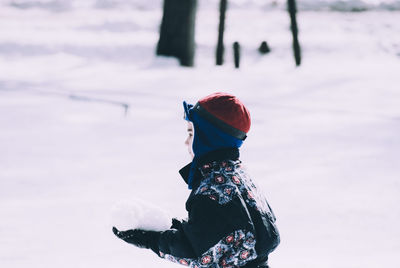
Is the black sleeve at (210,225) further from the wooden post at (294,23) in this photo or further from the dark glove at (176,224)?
the wooden post at (294,23)

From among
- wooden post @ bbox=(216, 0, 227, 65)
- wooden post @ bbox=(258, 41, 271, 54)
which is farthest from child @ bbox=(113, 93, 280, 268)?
wooden post @ bbox=(258, 41, 271, 54)

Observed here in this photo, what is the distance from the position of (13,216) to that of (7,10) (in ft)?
50.8

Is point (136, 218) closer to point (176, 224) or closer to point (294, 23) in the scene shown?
point (176, 224)

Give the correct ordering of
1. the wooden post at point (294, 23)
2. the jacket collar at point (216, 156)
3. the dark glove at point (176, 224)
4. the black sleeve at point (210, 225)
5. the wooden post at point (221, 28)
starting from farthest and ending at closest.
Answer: the wooden post at point (294, 23) < the wooden post at point (221, 28) < the dark glove at point (176, 224) < the jacket collar at point (216, 156) < the black sleeve at point (210, 225)

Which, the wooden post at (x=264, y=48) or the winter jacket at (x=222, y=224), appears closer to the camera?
the winter jacket at (x=222, y=224)

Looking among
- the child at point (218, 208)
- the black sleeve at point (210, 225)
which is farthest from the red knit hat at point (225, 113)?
the black sleeve at point (210, 225)

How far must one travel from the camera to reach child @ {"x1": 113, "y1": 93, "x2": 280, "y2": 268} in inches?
79.6

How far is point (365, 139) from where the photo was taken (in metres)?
6.67

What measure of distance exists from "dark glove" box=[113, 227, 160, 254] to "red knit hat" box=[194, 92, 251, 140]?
448 millimetres

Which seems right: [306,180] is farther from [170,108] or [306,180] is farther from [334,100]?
[334,100]

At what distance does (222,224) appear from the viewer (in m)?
2.01

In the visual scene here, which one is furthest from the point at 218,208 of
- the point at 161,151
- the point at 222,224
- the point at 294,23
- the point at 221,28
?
the point at 294,23

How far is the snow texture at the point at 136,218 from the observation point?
224 centimetres

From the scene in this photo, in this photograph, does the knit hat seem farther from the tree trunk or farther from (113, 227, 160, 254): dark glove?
the tree trunk
